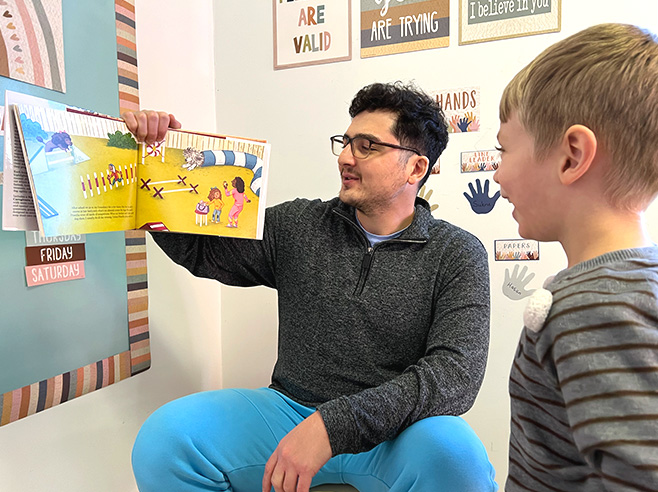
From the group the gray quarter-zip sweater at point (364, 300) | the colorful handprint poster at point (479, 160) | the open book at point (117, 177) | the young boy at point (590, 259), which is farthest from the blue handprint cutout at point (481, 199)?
the young boy at point (590, 259)

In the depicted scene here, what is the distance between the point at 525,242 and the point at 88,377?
1241 millimetres

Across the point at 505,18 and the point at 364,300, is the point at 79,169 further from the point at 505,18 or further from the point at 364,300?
the point at 505,18

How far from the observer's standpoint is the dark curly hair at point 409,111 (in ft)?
4.38

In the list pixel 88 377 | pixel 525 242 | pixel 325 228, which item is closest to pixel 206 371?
pixel 88 377

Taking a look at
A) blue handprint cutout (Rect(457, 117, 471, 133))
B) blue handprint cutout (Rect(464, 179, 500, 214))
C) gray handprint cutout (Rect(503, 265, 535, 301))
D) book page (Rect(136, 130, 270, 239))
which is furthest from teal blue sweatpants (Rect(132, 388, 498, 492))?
blue handprint cutout (Rect(457, 117, 471, 133))

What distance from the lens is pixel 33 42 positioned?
1.09 m

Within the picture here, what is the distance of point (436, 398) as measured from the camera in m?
1.00

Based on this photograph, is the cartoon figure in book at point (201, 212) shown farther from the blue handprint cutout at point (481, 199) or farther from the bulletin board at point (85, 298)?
the blue handprint cutout at point (481, 199)

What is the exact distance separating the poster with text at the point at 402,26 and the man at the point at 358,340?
15.6 inches

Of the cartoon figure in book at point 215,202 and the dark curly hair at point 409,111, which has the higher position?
the dark curly hair at point 409,111

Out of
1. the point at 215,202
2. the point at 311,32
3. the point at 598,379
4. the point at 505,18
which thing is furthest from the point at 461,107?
the point at 598,379

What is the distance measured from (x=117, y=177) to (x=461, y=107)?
106 centimetres

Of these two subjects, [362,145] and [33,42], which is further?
[362,145]

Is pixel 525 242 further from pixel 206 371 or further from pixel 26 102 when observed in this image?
pixel 26 102
